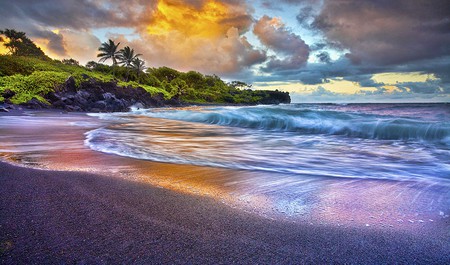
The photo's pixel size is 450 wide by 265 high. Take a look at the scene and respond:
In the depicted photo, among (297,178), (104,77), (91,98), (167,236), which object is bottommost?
(297,178)

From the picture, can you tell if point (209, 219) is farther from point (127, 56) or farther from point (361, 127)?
point (127, 56)

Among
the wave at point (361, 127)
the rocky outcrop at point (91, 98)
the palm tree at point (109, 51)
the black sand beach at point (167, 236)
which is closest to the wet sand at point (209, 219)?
the black sand beach at point (167, 236)

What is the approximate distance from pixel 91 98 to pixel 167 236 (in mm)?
27622

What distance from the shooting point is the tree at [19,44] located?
46.0 m

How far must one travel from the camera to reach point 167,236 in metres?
1.60

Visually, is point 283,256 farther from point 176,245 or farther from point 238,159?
point 238,159

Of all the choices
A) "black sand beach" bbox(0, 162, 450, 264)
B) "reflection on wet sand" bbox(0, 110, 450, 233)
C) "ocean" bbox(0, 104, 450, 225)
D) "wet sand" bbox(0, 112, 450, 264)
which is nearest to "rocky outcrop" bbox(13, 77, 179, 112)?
"ocean" bbox(0, 104, 450, 225)

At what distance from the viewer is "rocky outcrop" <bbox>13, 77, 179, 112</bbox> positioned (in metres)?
22.1

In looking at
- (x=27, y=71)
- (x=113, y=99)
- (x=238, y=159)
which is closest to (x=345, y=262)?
(x=238, y=159)

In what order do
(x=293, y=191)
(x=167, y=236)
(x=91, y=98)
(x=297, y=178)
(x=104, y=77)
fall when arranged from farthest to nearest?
(x=104, y=77) → (x=91, y=98) → (x=297, y=178) → (x=293, y=191) → (x=167, y=236)

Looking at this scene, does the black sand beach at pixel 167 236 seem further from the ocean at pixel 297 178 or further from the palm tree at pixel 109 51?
the palm tree at pixel 109 51

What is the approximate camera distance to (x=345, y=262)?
1432 millimetres

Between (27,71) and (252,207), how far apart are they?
40.4m

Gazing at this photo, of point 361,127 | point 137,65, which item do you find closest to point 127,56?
point 137,65
